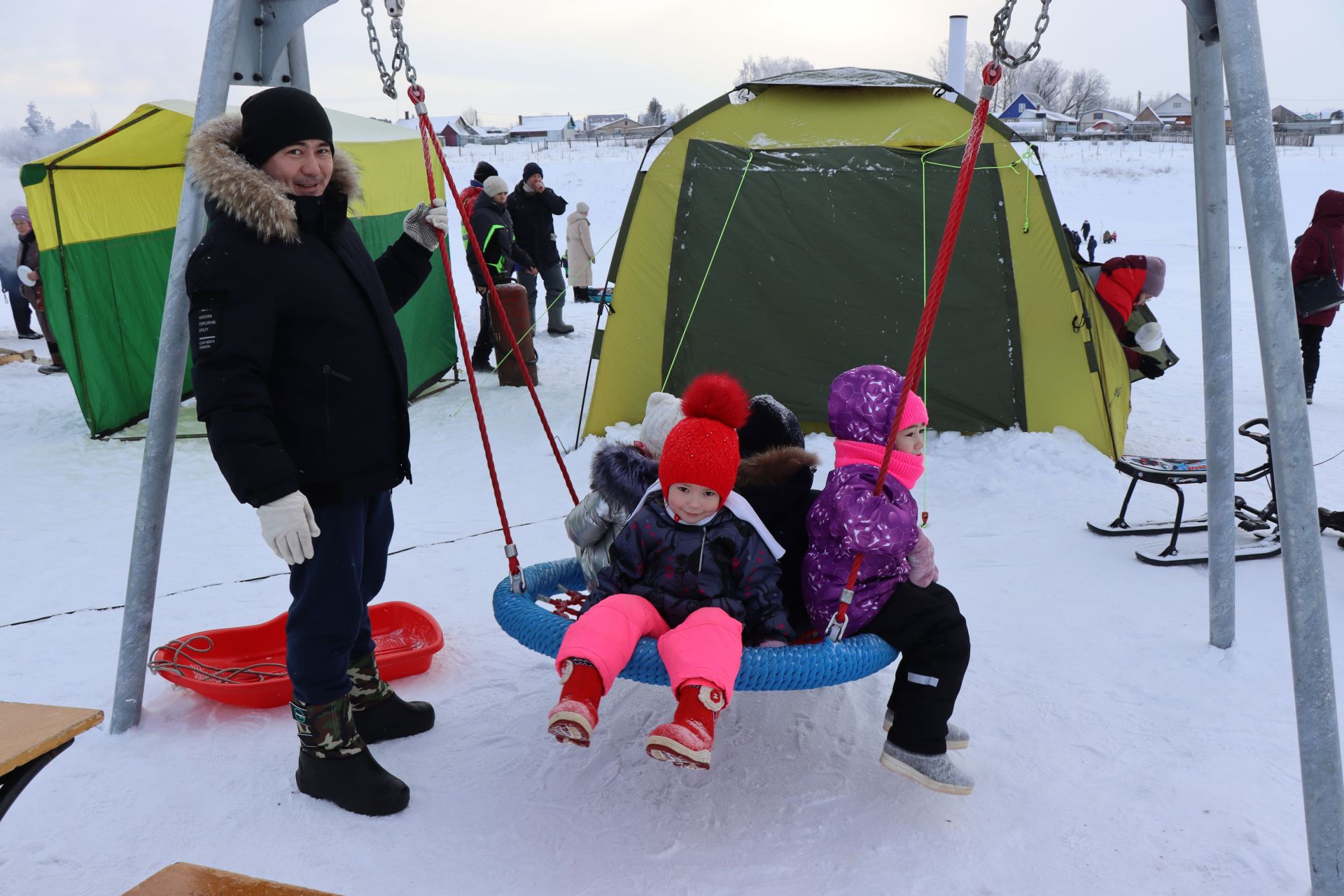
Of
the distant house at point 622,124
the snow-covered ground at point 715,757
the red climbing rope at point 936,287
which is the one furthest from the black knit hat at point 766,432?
the distant house at point 622,124

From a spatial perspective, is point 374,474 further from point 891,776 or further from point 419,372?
point 419,372

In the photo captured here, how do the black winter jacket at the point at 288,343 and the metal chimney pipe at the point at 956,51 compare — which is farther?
the metal chimney pipe at the point at 956,51

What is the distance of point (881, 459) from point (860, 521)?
0.22m

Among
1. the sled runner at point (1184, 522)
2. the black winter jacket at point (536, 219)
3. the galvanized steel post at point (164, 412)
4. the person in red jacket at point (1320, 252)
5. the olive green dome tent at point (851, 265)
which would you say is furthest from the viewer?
the black winter jacket at point (536, 219)

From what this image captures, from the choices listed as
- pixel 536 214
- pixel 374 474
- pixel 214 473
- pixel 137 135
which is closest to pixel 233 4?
pixel 374 474

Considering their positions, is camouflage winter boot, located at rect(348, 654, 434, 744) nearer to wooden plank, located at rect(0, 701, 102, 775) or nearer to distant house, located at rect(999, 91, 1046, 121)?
wooden plank, located at rect(0, 701, 102, 775)

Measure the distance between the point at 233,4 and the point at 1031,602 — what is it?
11.2 ft

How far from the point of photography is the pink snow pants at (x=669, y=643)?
83.0 inches

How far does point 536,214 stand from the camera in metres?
9.29

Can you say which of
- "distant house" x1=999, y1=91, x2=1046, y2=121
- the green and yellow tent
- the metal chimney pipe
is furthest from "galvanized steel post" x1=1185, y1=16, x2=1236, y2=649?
"distant house" x1=999, y1=91, x2=1046, y2=121

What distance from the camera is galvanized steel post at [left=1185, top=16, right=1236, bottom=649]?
2.92 meters

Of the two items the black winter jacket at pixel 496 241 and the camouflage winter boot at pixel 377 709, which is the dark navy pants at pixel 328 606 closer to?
the camouflage winter boot at pixel 377 709

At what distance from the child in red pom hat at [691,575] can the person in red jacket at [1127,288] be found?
4.01 metres

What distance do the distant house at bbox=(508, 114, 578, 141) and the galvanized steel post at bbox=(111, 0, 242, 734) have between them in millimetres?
62633
